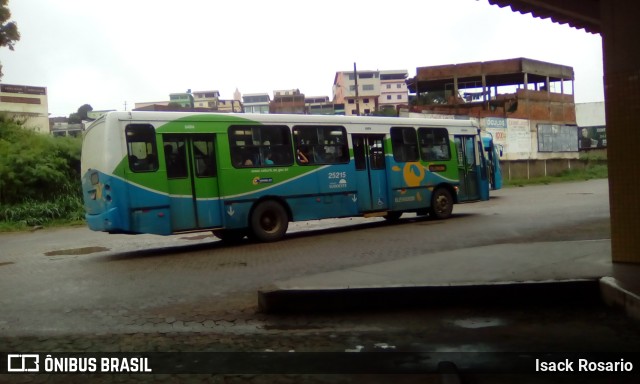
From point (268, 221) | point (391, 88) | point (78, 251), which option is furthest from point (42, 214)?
point (391, 88)

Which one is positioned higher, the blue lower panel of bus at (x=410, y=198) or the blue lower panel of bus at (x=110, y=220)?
the blue lower panel of bus at (x=110, y=220)

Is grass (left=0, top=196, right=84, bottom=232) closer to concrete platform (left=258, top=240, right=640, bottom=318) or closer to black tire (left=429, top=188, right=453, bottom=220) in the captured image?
black tire (left=429, top=188, right=453, bottom=220)

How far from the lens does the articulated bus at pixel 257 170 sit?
35.2 ft

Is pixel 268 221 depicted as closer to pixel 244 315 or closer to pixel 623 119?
pixel 244 315

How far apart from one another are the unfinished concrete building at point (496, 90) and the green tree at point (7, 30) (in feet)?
102

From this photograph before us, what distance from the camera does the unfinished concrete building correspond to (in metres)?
40.4

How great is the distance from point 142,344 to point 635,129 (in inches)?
248

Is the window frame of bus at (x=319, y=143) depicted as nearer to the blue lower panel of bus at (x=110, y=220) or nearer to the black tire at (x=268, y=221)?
the black tire at (x=268, y=221)

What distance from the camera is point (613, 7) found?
6852mm

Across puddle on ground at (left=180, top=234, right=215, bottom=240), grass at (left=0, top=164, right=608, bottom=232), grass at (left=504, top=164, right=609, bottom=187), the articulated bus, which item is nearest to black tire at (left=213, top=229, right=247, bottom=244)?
the articulated bus

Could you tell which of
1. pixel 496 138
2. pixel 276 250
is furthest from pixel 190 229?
pixel 496 138

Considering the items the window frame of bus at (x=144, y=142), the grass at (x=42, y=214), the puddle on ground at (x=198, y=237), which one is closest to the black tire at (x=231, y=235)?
the puddle on ground at (x=198, y=237)

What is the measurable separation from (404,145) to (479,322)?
986cm

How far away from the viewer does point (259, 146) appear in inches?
487
